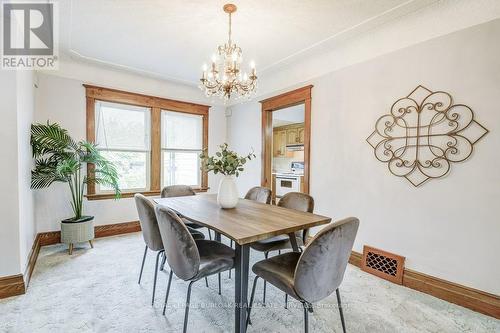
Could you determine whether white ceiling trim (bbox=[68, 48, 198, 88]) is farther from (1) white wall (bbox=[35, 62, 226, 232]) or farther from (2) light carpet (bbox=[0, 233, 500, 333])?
(2) light carpet (bbox=[0, 233, 500, 333])

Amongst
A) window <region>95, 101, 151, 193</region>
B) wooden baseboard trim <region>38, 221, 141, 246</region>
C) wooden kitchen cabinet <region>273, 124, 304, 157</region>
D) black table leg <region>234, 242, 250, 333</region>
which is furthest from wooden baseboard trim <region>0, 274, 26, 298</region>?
wooden kitchen cabinet <region>273, 124, 304, 157</region>

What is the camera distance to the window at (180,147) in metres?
4.38

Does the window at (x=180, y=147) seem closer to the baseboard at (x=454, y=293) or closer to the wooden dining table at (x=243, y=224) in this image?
the wooden dining table at (x=243, y=224)

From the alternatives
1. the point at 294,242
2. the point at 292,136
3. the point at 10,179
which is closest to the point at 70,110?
the point at 10,179

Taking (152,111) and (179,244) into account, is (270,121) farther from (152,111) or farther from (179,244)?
(179,244)

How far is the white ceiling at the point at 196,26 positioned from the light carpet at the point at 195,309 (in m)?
2.69

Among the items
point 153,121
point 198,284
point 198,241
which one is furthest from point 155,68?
point 198,284

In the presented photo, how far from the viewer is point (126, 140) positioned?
13.0 feet

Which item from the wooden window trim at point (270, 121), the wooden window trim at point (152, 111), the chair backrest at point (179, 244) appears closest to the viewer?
the chair backrest at point (179, 244)

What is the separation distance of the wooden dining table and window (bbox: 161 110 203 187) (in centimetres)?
223

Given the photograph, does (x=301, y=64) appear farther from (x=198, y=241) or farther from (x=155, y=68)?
(x=198, y=241)

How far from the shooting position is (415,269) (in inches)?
92.0

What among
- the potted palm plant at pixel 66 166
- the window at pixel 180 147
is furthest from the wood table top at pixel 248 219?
the window at pixel 180 147

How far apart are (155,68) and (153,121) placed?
895 mm
